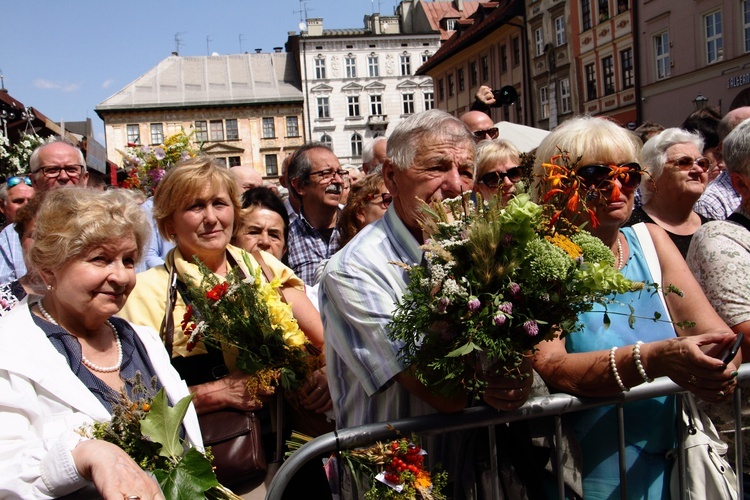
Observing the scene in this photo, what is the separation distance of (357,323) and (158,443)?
2.34 ft

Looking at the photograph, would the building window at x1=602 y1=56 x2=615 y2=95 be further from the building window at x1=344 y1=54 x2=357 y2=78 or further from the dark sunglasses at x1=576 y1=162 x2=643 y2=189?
the building window at x1=344 y1=54 x2=357 y2=78

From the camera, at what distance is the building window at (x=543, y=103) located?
34841 millimetres

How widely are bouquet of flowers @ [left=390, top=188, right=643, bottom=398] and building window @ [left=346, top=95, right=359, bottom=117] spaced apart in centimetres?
6367

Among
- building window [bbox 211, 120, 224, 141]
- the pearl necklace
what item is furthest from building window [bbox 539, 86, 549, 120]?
building window [bbox 211, 120, 224, 141]

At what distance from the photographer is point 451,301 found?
1979mm

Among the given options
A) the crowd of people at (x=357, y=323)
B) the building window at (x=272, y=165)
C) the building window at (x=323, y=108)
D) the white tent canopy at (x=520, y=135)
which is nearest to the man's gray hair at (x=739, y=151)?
the crowd of people at (x=357, y=323)

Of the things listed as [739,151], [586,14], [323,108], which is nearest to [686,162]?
[739,151]

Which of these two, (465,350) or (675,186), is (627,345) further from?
(675,186)

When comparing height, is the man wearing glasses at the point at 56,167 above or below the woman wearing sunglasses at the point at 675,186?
above

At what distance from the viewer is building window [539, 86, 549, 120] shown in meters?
34.8

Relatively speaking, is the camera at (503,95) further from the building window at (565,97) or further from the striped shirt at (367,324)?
the building window at (565,97)

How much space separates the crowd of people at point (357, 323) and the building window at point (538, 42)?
33668mm

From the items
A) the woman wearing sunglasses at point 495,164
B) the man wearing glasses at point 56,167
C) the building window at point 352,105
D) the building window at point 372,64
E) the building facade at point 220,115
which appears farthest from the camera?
the building window at point 372,64

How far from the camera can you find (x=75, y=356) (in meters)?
2.50
